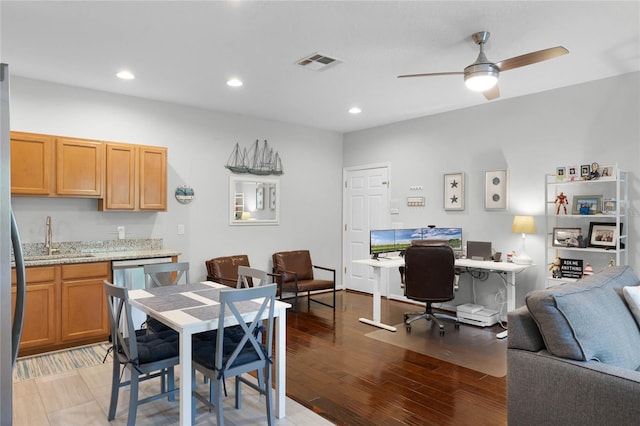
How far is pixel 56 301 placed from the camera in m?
3.82

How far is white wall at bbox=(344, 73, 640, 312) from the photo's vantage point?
4059mm

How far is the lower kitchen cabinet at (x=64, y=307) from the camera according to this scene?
3.70 meters

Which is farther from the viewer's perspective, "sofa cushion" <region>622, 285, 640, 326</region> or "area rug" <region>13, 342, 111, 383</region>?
"area rug" <region>13, 342, 111, 383</region>

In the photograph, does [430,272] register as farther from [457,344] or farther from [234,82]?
[234,82]

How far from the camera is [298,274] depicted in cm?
597

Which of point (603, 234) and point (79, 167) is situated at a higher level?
point (79, 167)

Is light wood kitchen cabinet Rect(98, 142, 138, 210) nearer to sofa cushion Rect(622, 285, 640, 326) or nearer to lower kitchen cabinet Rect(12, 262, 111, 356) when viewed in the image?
lower kitchen cabinet Rect(12, 262, 111, 356)

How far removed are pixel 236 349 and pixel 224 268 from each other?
300 cm

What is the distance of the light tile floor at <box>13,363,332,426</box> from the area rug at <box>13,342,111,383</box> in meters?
0.17

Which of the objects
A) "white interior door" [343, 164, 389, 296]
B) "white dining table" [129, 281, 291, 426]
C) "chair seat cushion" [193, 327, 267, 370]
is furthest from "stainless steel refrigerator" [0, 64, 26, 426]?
"white interior door" [343, 164, 389, 296]

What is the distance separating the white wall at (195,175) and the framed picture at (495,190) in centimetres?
259

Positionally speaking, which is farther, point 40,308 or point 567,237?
point 567,237

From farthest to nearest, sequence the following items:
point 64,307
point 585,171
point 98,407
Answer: point 585,171, point 64,307, point 98,407

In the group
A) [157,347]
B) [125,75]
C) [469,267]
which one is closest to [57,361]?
[157,347]
